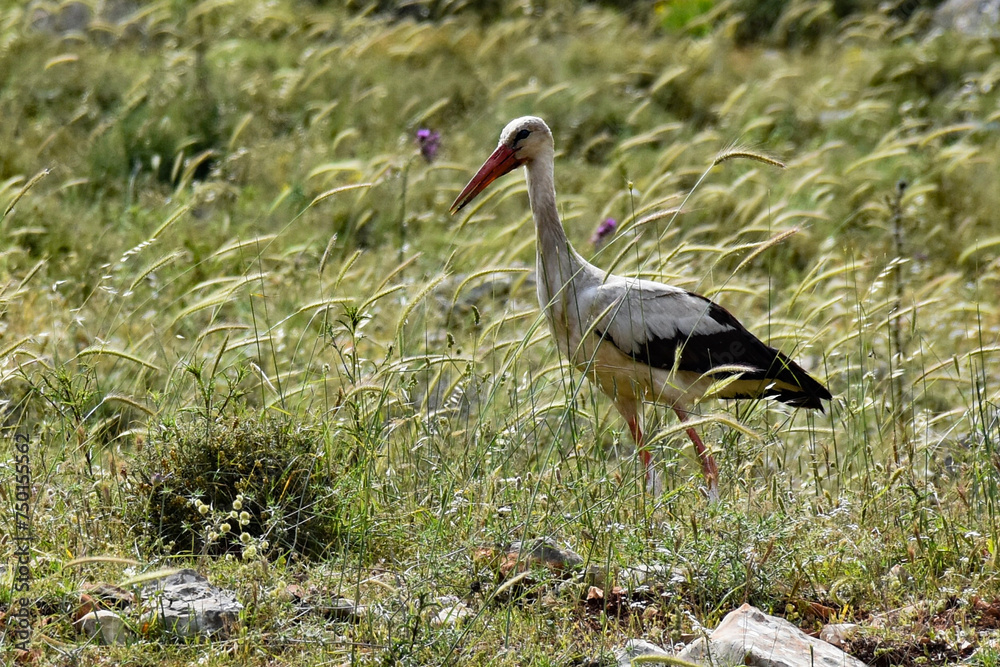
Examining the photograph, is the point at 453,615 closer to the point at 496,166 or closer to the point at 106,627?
the point at 106,627

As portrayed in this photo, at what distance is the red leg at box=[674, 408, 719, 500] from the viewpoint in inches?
150

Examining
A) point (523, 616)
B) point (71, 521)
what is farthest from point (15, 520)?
point (523, 616)

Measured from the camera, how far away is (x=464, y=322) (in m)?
7.20

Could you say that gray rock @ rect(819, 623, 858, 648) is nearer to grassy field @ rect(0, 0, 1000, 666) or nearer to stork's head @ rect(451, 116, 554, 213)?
grassy field @ rect(0, 0, 1000, 666)

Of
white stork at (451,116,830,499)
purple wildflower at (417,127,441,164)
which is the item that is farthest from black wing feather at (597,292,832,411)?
purple wildflower at (417,127,441,164)

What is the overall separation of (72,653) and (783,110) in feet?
33.3

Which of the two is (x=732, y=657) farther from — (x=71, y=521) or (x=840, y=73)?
(x=840, y=73)

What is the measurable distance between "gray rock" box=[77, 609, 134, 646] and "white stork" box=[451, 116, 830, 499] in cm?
243

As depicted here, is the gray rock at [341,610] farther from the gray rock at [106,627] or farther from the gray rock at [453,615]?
the gray rock at [106,627]

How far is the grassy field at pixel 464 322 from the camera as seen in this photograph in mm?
3314

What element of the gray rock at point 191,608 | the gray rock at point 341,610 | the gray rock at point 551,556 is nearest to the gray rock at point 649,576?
the gray rock at point 551,556

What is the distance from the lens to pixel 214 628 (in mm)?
3062

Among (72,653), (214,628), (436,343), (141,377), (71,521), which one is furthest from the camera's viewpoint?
(436,343)

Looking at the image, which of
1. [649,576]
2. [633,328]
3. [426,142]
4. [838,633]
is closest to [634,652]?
[649,576]
